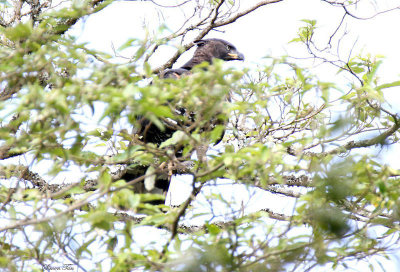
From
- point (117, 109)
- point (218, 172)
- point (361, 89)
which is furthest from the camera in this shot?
point (361, 89)

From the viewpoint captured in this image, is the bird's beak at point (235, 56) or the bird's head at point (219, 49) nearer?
the bird's head at point (219, 49)

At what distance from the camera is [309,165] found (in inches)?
107

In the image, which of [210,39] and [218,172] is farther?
[210,39]

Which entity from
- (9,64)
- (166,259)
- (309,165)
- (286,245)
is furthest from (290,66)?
(9,64)

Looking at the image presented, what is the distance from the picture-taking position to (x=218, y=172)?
105 inches

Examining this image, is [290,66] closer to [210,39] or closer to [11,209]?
[11,209]

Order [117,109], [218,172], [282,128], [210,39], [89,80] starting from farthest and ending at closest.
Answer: [210,39]
[282,128]
[218,172]
[89,80]
[117,109]

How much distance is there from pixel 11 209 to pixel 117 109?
2.90 feet

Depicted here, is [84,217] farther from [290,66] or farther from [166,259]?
[290,66]

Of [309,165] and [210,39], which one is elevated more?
[210,39]

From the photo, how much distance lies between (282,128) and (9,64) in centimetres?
261

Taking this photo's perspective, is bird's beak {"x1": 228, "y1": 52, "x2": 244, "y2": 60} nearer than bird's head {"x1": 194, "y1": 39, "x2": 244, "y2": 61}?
No

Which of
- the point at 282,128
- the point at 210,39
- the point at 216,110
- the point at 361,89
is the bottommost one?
the point at 216,110

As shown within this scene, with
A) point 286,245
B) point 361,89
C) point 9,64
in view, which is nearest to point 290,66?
point 361,89
